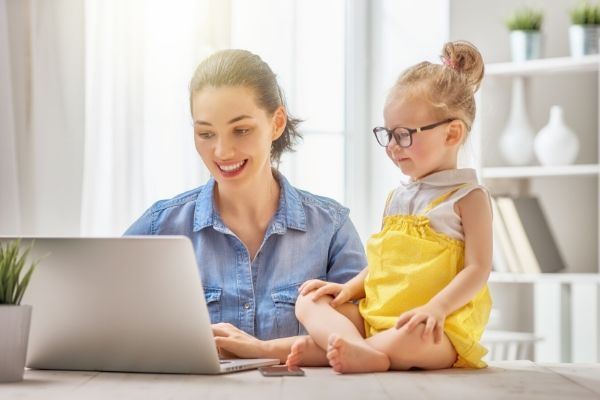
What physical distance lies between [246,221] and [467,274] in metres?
0.53

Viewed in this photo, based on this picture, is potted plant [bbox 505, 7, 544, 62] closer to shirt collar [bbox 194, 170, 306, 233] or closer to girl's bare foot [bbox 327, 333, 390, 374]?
shirt collar [bbox 194, 170, 306, 233]

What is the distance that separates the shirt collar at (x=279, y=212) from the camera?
199cm

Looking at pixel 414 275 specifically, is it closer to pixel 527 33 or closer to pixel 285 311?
pixel 285 311

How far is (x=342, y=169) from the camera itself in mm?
4238

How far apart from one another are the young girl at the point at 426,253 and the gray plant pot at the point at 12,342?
16.9 inches

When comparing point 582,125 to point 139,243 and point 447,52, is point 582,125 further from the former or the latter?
point 139,243

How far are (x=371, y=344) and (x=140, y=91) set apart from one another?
177cm

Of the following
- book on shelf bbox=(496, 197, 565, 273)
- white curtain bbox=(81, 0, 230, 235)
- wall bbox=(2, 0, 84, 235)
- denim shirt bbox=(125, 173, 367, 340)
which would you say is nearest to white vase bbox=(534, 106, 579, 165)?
book on shelf bbox=(496, 197, 565, 273)

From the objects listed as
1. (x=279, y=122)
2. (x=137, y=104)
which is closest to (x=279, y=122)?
(x=279, y=122)

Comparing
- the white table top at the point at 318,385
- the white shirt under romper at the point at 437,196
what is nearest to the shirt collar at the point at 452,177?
the white shirt under romper at the point at 437,196

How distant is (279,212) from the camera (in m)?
2.04

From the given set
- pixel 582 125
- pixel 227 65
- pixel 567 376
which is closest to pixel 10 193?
pixel 227 65

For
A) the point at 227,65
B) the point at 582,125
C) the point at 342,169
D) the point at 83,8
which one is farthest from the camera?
the point at 342,169

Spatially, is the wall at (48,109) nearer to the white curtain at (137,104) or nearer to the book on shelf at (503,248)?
the white curtain at (137,104)
